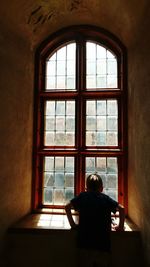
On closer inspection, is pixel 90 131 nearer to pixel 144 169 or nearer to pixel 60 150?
pixel 60 150

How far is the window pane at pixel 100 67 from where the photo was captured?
2723mm

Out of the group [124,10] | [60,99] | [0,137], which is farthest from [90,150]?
[124,10]

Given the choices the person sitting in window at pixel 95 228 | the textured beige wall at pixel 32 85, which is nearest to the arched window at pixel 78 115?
the textured beige wall at pixel 32 85

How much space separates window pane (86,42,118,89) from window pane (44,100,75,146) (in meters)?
0.39

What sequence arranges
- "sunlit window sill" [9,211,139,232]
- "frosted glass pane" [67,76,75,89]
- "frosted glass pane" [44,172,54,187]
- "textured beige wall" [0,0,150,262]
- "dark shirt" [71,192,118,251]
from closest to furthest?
"dark shirt" [71,192,118,251] → "textured beige wall" [0,0,150,262] → "sunlit window sill" [9,211,139,232] → "frosted glass pane" [44,172,54,187] → "frosted glass pane" [67,76,75,89]

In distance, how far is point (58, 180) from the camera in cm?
266

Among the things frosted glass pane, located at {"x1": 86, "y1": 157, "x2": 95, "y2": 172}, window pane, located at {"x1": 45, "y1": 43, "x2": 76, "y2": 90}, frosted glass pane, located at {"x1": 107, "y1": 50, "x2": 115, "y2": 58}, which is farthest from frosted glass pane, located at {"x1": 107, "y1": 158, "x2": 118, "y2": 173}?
frosted glass pane, located at {"x1": 107, "y1": 50, "x2": 115, "y2": 58}

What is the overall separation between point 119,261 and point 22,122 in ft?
5.44

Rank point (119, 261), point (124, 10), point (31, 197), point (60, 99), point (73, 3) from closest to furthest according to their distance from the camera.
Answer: point (119, 261)
point (124, 10)
point (73, 3)
point (31, 197)
point (60, 99)

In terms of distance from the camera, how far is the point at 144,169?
1.87 meters

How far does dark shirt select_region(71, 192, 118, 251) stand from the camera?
175 centimetres

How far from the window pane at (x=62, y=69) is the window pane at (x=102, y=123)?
41 cm

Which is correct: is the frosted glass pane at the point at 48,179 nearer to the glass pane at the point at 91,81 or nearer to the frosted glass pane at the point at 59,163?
the frosted glass pane at the point at 59,163

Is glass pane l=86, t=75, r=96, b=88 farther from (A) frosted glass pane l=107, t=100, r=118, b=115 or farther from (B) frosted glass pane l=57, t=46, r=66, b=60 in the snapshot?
(B) frosted glass pane l=57, t=46, r=66, b=60
